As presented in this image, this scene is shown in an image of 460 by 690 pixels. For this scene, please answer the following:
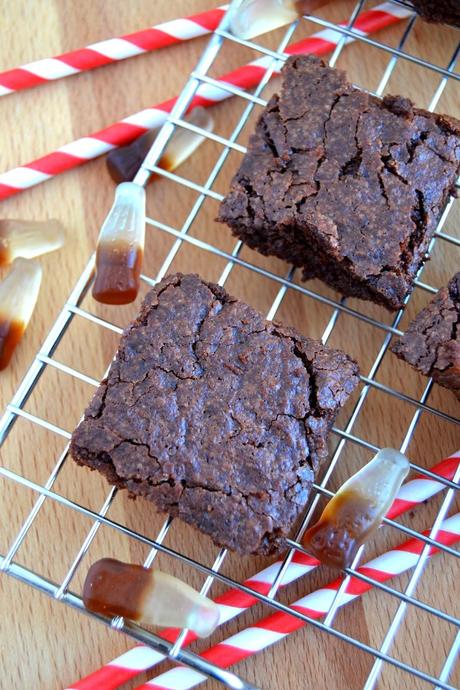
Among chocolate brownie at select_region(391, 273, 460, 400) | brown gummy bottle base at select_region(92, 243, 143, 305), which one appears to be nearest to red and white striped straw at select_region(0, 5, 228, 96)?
brown gummy bottle base at select_region(92, 243, 143, 305)

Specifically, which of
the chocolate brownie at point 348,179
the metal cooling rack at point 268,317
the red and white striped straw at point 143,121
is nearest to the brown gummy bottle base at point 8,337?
the metal cooling rack at point 268,317

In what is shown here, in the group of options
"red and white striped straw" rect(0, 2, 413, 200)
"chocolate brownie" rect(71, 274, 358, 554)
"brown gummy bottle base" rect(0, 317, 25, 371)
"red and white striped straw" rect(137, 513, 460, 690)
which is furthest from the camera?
"red and white striped straw" rect(0, 2, 413, 200)

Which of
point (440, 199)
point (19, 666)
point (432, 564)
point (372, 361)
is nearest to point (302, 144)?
point (440, 199)

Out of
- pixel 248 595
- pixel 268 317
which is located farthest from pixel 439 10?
pixel 248 595

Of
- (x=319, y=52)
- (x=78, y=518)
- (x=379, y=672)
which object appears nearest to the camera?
(x=379, y=672)

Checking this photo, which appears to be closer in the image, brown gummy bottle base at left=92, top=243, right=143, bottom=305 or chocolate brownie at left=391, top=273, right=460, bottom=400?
chocolate brownie at left=391, top=273, right=460, bottom=400

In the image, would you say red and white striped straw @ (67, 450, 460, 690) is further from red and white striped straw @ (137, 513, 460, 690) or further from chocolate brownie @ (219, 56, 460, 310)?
chocolate brownie @ (219, 56, 460, 310)

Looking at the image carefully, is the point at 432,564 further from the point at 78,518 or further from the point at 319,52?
the point at 319,52
